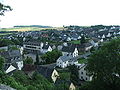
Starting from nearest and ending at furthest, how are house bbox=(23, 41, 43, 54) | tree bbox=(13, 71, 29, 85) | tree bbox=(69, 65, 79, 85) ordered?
tree bbox=(13, 71, 29, 85)
tree bbox=(69, 65, 79, 85)
house bbox=(23, 41, 43, 54)

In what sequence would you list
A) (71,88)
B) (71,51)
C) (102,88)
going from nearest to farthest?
(102,88)
(71,88)
(71,51)

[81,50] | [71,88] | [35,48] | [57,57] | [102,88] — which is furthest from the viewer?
[35,48]

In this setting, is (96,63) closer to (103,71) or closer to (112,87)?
(103,71)

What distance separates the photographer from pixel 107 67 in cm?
1702

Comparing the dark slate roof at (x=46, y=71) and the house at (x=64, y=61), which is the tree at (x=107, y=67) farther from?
the house at (x=64, y=61)

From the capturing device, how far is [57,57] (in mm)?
42500

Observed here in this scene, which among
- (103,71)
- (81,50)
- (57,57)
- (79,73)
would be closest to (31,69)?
(79,73)

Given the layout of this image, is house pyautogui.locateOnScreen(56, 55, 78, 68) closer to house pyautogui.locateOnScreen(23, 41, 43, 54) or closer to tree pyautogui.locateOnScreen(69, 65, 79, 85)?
tree pyautogui.locateOnScreen(69, 65, 79, 85)

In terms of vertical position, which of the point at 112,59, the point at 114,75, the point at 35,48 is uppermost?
the point at 112,59

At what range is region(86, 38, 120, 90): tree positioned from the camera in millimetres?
16906

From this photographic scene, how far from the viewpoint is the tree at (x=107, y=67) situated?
16906 millimetres

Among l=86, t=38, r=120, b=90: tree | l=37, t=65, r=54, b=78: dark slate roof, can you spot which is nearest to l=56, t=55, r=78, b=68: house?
l=37, t=65, r=54, b=78: dark slate roof

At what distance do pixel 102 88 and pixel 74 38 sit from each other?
75117mm

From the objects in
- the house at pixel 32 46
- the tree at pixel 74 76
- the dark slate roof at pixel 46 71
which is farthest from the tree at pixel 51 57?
the house at pixel 32 46
